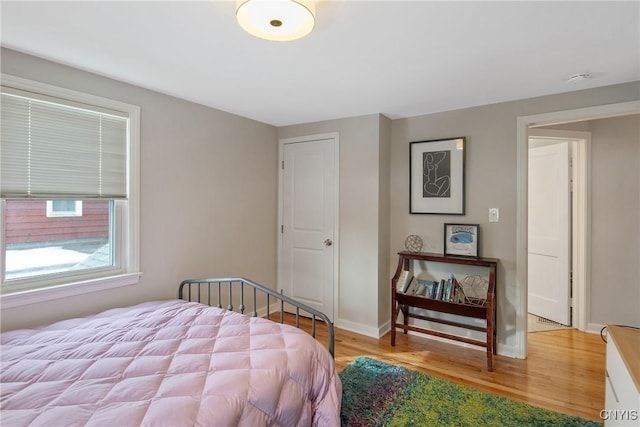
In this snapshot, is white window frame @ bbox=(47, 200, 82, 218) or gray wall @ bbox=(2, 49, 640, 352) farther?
gray wall @ bbox=(2, 49, 640, 352)

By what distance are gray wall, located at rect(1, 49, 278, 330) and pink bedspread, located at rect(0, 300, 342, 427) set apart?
0.64 meters

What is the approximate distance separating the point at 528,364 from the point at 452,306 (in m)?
0.76

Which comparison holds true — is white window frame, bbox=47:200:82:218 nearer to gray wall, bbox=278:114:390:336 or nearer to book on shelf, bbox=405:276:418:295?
gray wall, bbox=278:114:390:336

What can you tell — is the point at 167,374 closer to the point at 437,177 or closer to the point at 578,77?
the point at 437,177

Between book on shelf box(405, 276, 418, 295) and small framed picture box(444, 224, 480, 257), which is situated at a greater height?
small framed picture box(444, 224, 480, 257)

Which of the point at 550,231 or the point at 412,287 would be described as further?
the point at 550,231

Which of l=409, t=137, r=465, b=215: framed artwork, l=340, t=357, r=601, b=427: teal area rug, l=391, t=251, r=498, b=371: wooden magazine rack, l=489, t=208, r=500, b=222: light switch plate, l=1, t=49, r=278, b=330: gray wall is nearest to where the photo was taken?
l=340, t=357, r=601, b=427: teal area rug

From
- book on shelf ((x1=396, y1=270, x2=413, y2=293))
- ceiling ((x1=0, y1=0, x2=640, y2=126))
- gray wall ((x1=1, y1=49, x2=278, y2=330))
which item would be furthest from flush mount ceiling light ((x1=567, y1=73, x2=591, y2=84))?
gray wall ((x1=1, y1=49, x2=278, y2=330))

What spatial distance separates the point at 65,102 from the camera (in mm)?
2141

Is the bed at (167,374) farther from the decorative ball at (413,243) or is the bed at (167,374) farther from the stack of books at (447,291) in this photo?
the decorative ball at (413,243)

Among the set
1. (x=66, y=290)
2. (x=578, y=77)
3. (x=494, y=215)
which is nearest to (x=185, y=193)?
(x=66, y=290)

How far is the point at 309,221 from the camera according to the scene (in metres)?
3.68

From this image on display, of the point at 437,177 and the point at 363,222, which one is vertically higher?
the point at 437,177

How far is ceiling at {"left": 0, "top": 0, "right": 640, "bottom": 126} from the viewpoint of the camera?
154 cm
